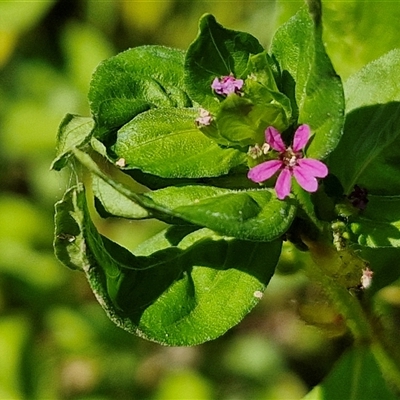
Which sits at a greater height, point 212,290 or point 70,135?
point 70,135

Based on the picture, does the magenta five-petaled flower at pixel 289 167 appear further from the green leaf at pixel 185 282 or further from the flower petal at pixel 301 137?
the green leaf at pixel 185 282

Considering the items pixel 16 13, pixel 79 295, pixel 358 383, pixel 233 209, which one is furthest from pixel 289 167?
pixel 16 13

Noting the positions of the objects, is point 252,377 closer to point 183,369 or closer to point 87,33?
point 183,369

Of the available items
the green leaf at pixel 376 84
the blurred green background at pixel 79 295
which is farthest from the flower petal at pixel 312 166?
the blurred green background at pixel 79 295

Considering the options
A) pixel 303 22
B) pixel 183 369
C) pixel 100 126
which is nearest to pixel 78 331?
pixel 183 369

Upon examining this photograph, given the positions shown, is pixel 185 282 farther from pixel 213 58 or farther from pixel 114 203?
pixel 213 58
